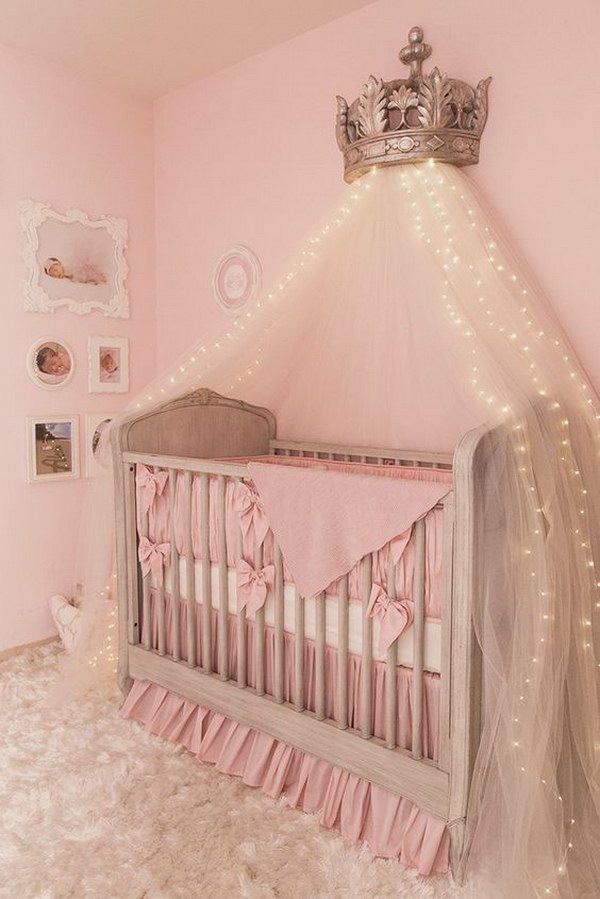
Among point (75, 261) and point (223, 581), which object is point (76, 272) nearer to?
point (75, 261)

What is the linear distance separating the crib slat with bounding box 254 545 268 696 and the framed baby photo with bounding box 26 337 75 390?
5.27 feet

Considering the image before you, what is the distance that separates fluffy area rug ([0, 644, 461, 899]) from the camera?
172cm

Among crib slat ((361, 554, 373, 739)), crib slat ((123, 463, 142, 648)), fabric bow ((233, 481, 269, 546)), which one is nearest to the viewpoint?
crib slat ((361, 554, 373, 739))

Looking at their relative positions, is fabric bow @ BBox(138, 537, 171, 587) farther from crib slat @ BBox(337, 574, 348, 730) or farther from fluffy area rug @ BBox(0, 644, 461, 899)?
crib slat @ BBox(337, 574, 348, 730)

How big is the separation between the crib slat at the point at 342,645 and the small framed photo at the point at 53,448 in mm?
1859

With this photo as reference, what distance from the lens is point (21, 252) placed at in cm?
314

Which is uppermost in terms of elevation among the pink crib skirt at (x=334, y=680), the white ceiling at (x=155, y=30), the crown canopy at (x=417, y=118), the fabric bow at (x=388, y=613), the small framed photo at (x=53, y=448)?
the white ceiling at (x=155, y=30)

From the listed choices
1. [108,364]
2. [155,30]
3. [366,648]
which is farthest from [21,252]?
[366,648]

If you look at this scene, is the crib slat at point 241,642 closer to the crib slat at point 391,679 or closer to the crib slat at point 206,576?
the crib slat at point 206,576

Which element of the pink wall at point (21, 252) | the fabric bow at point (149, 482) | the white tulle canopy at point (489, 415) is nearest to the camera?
the white tulle canopy at point (489, 415)

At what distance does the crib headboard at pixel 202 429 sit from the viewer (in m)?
2.72

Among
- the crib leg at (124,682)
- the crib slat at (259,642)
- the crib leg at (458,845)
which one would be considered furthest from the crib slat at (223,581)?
the crib leg at (458,845)

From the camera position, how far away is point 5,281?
3.10 metres

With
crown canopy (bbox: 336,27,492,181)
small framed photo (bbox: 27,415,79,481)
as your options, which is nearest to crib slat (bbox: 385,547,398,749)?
crown canopy (bbox: 336,27,492,181)
